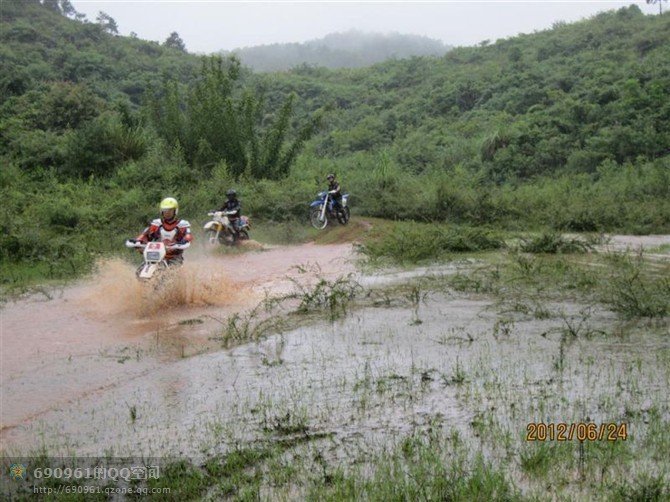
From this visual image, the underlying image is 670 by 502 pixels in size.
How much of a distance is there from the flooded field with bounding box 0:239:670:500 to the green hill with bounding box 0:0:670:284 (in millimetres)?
5266

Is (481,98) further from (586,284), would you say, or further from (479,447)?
(479,447)

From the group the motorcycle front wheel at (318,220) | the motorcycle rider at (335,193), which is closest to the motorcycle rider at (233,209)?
the motorcycle front wheel at (318,220)

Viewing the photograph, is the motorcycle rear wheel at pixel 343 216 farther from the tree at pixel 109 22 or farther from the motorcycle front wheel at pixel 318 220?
the tree at pixel 109 22

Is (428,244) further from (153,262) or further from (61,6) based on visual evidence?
(61,6)

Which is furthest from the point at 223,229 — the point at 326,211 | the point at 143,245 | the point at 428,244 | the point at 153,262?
the point at 153,262

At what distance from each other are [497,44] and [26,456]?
7264cm

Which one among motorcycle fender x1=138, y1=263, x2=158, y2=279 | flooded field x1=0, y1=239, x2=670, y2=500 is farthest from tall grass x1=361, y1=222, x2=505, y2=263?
motorcycle fender x1=138, y1=263, x2=158, y2=279

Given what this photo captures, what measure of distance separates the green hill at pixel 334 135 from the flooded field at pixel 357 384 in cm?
527

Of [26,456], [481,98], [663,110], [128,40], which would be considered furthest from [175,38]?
[26,456]

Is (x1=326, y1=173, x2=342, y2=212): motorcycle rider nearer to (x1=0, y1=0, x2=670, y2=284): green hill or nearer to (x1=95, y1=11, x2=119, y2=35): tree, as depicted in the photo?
(x1=0, y1=0, x2=670, y2=284): green hill

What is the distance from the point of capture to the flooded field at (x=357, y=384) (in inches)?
196

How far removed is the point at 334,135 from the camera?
5316 cm

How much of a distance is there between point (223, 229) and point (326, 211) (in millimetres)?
4072

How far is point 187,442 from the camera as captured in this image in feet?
18.8
